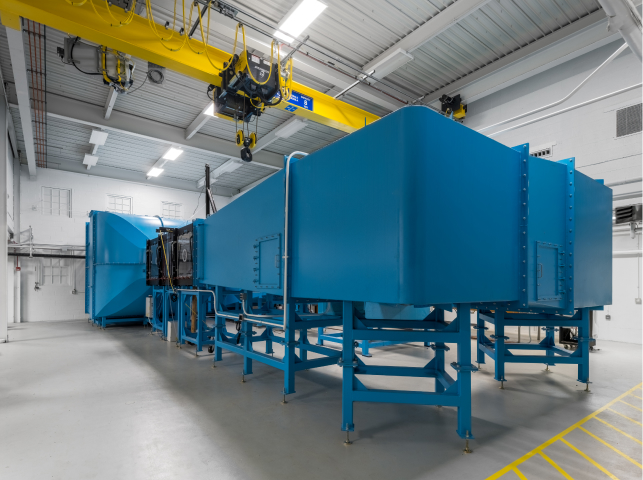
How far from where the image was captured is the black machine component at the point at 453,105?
7.56 meters

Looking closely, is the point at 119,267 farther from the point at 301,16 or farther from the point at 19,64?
the point at 301,16

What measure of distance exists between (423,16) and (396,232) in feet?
15.7

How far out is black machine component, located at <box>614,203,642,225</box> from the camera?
5.73m

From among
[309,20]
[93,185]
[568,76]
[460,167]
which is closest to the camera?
[460,167]

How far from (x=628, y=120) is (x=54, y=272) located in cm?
1358

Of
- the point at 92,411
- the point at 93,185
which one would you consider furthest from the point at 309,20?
the point at 93,185

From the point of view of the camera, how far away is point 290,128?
27.8 ft

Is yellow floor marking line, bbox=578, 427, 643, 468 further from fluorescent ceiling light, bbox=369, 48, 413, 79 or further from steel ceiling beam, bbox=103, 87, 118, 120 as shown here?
steel ceiling beam, bbox=103, 87, 118, 120

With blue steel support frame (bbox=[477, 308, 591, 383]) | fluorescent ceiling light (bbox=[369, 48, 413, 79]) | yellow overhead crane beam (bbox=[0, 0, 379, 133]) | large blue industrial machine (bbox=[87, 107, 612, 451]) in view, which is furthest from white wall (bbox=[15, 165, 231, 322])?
blue steel support frame (bbox=[477, 308, 591, 383])

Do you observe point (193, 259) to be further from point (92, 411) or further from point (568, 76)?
point (568, 76)

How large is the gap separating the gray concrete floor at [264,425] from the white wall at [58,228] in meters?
6.14

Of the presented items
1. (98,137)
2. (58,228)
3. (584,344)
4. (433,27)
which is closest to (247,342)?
(584,344)

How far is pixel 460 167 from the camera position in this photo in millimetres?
2281

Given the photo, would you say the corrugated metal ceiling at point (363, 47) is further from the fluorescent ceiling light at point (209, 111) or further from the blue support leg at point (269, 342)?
the blue support leg at point (269, 342)
